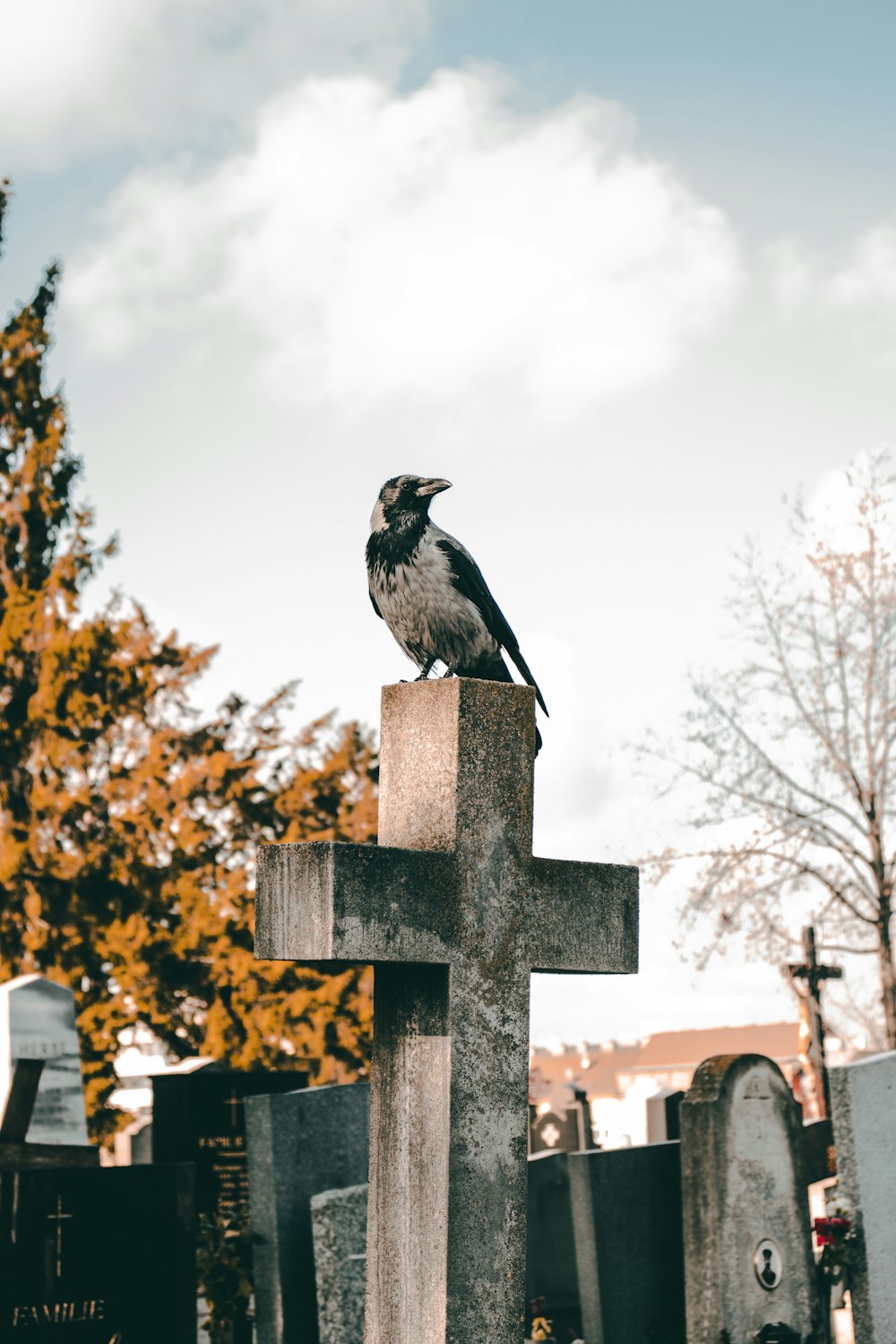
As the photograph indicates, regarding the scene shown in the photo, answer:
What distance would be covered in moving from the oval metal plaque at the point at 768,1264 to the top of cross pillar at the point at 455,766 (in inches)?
184

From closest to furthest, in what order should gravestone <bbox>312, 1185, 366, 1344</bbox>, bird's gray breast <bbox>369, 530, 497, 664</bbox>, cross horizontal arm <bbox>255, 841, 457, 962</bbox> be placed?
cross horizontal arm <bbox>255, 841, 457, 962</bbox>
bird's gray breast <bbox>369, 530, 497, 664</bbox>
gravestone <bbox>312, 1185, 366, 1344</bbox>

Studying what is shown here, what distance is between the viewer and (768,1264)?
25.7 ft

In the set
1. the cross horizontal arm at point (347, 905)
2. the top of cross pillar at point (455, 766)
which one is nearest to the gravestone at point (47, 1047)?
the top of cross pillar at point (455, 766)

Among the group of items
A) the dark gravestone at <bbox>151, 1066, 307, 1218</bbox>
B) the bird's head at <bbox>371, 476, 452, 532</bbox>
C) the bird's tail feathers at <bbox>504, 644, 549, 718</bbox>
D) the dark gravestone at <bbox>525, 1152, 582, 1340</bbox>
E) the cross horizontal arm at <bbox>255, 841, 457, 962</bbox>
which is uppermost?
the bird's head at <bbox>371, 476, 452, 532</bbox>

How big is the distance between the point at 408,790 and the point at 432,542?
737 mm

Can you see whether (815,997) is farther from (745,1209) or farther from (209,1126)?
(745,1209)

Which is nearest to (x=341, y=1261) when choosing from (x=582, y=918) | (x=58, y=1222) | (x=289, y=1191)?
(x=289, y=1191)

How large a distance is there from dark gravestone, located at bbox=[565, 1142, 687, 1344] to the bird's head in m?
4.77

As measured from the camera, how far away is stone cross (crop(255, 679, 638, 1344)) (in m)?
3.62

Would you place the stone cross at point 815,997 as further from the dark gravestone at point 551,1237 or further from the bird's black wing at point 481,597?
the bird's black wing at point 481,597

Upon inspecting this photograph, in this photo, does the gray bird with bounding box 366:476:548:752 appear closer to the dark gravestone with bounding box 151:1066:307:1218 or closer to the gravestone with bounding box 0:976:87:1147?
the gravestone with bounding box 0:976:87:1147

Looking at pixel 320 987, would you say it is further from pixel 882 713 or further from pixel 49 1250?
pixel 49 1250

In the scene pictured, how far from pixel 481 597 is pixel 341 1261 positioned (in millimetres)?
4543

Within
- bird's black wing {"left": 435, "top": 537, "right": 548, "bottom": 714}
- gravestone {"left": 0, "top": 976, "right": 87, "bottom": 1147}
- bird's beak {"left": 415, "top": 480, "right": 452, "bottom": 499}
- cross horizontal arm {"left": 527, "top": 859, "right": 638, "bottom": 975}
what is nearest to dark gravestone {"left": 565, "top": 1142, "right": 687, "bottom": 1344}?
gravestone {"left": 0, "top": 976, "right": 87, "bottom": 1147}
